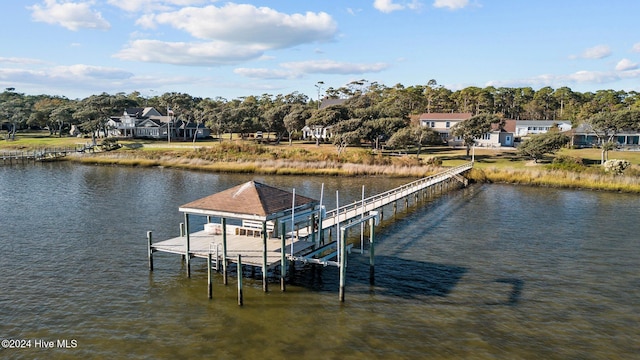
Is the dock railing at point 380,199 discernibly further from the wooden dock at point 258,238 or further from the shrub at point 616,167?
the shrub at point 616,167

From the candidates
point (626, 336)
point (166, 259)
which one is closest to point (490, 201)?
point (626, 336)

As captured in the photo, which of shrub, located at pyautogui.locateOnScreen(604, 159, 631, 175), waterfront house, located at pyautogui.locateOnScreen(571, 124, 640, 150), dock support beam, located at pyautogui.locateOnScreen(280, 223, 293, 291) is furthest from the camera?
waterfront house, located at pyautogui.locateOnScreen(571, 124, 640, 150)

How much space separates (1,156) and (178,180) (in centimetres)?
4650

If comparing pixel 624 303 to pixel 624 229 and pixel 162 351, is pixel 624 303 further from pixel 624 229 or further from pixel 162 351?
pixel 162 351

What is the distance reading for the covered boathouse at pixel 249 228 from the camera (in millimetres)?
21969

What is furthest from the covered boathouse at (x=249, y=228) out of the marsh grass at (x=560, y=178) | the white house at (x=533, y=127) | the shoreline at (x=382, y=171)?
the white house at (x=533, y=127)

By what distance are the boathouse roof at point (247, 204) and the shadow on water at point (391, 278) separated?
395cm

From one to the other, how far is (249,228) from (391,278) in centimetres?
823

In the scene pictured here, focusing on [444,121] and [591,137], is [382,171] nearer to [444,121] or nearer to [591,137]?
[444,121]

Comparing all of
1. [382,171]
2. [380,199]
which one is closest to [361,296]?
[380,199]

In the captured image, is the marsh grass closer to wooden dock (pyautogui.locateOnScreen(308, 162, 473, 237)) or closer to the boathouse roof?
wooden dock (pyautogui.locateOnScreen(308, 162, 473, 237))

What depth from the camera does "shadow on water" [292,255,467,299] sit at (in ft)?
75.5

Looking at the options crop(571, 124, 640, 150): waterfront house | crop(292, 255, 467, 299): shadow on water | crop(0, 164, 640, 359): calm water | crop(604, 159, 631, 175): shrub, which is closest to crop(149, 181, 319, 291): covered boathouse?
crop(0, 164, 640, 359): calm water

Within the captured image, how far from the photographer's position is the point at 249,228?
2614 centimetres
